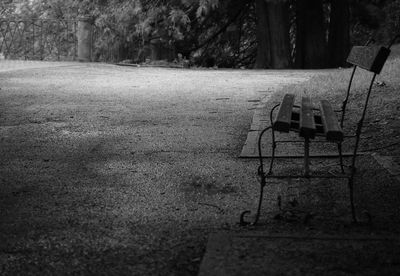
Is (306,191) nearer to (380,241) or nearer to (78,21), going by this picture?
(380,241)

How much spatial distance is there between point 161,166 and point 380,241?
2534mm

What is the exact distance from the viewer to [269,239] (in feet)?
11.2

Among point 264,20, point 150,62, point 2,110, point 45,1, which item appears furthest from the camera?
point 45,1

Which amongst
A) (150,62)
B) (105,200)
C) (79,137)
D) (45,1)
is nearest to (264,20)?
(150,62)

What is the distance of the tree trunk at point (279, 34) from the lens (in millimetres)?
18156

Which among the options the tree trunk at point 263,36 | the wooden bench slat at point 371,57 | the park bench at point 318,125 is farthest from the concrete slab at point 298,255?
the tree trunk at point 263,36

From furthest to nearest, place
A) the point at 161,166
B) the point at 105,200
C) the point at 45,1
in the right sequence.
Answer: the point at 45,1 → the point at 161,166 → the point at 105,200

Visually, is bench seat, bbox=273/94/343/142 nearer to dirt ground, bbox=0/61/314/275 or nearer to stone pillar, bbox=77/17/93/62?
dirt ground, bbox=0/61/314/275

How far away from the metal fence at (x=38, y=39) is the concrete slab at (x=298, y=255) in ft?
66.3

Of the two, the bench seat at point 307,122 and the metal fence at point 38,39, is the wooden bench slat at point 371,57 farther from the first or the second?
the metal fence at point 38,39

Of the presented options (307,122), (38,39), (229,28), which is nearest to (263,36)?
(229,28)

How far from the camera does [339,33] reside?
19.2 m

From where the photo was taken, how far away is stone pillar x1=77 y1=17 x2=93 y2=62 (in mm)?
21062

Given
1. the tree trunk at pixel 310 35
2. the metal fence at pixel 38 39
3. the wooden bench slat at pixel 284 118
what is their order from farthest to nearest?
1. the metal fence at pixel 38 39
2. the tree trunk at pixel 310 35
3. the wooden bench slat at pixel 284 118
